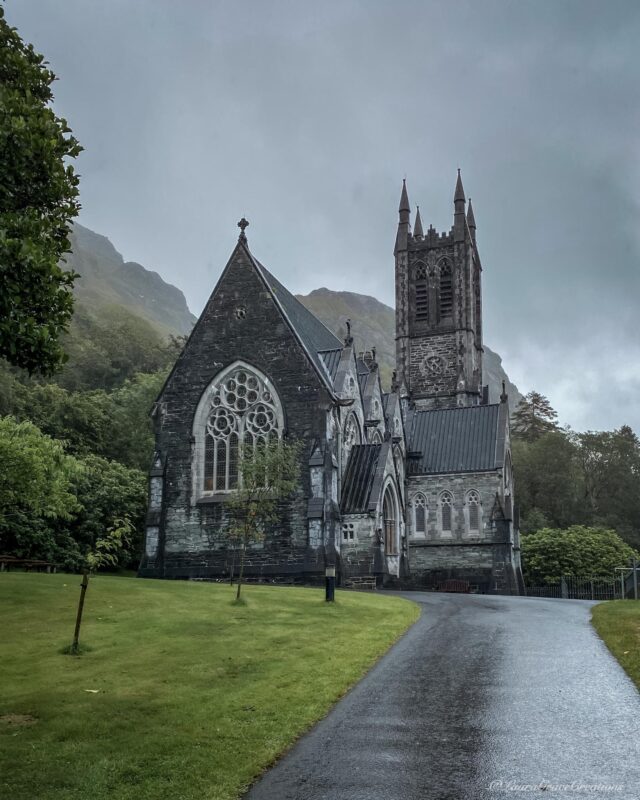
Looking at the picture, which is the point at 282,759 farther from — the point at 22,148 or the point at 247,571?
the point at 247,571

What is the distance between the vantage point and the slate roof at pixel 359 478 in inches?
1501

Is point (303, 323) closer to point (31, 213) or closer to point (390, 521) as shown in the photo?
point (390, 521)

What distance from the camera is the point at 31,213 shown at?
534 inches

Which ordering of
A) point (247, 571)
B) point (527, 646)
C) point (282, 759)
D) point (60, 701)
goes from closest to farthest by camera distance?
point (282, 759), point (60, 701), point (527, 646), point (247, 571)

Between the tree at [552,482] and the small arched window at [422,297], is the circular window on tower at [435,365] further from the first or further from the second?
the tree at [552,482]

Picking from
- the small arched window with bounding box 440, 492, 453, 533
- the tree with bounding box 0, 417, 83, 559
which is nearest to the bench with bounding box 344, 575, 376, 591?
the small arched window with bounding box 440, 492, 453, 533

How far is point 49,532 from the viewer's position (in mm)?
37875

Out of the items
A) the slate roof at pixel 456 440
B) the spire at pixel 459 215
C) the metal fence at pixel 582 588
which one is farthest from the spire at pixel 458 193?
the metal fence at pixel 582 588

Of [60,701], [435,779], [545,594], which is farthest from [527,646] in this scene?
[545,594]

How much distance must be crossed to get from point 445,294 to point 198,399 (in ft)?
134

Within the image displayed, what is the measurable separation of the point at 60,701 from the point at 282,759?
393cm

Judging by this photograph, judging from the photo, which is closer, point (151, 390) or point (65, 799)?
point (65, 799)

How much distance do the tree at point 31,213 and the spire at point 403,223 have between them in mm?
64916

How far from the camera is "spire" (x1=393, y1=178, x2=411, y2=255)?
78.3m
